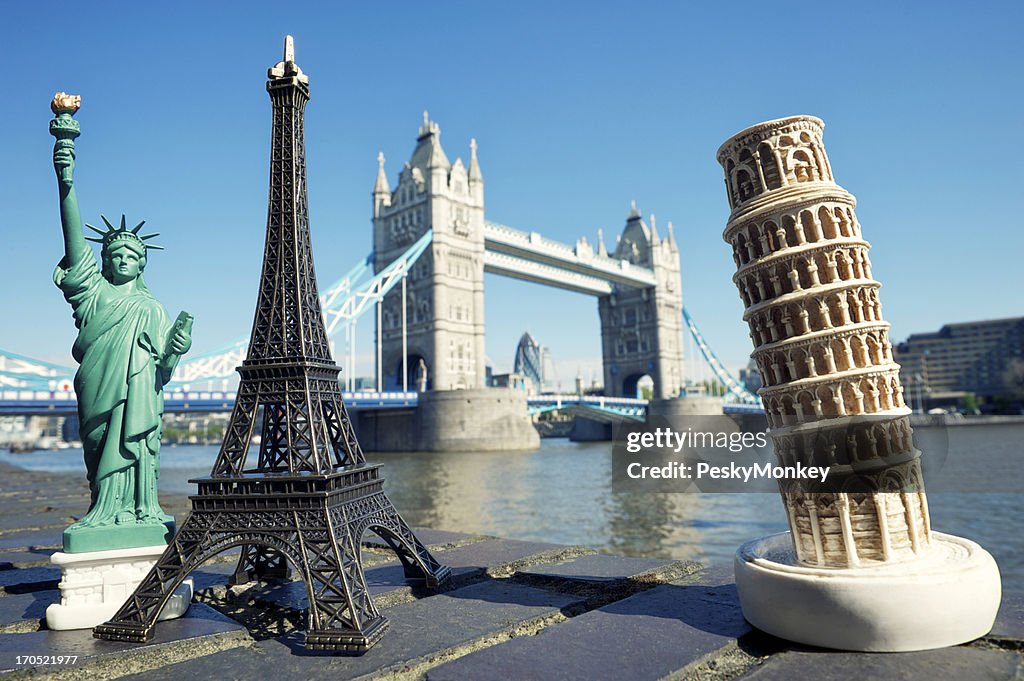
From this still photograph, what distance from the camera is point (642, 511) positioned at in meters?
16.9

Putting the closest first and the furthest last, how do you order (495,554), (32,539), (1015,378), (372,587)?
(372,587) < (495,554) < (32,539) < (1015,378)

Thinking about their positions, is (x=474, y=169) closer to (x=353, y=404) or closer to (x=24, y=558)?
(x=353, y=404)

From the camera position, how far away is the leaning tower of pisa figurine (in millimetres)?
3490

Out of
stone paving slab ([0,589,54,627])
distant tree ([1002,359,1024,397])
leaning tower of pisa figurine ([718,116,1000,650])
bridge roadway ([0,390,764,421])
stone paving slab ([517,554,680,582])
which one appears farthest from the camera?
distant tree ([1002,359,1024,397])

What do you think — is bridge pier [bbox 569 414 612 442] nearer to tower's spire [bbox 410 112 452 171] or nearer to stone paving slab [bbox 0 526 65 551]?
tower's spire [bbox 410 112 452 171]

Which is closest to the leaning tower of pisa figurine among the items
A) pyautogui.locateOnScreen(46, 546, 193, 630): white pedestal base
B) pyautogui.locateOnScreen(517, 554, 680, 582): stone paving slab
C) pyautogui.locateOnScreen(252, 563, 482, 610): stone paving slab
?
pyautogui.locateOnScreen(517, 554, 680, 582): stone paving slab

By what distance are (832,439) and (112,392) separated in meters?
4.87

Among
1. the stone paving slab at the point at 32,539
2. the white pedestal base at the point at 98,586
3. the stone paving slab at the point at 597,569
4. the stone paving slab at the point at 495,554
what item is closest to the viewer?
the white pedestal base at the point at 98,586

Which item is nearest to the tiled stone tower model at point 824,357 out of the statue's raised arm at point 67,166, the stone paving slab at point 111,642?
the stone paving slab at point 111,642

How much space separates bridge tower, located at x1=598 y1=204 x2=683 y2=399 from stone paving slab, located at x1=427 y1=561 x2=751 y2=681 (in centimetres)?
6895

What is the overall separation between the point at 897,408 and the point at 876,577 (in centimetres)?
105

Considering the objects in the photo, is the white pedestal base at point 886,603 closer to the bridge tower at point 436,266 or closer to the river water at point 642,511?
the river water at point 642,511

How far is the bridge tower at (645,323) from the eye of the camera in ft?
240

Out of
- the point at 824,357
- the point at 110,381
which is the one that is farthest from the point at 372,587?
the point at 824,357
